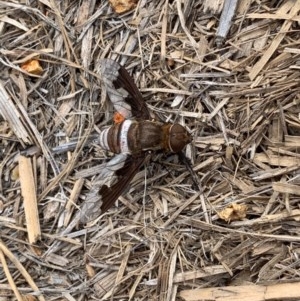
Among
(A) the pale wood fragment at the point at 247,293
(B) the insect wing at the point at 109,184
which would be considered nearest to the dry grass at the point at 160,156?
(A) the pale wood fragment at the point at 247,293

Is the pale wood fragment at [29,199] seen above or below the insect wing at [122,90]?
below

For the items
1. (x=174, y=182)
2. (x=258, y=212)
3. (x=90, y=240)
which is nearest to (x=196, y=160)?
(x=174, y=182)

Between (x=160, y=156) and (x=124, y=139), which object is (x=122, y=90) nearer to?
(x=124, y=139)

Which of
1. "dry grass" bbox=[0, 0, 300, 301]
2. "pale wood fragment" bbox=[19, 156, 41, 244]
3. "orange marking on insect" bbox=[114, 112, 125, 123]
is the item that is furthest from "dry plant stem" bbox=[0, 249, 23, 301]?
"orange marking on insect" bbox=[114, 112, 125, 123]

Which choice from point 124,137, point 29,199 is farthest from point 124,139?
point 29,199

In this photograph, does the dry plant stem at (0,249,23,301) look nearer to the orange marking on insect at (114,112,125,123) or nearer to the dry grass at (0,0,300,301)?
the dry grass at (0,0,300,301)

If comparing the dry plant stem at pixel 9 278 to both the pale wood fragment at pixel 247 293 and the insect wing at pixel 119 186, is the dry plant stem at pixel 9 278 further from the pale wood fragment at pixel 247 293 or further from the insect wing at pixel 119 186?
the pale wood fragment at pixel 247 293
